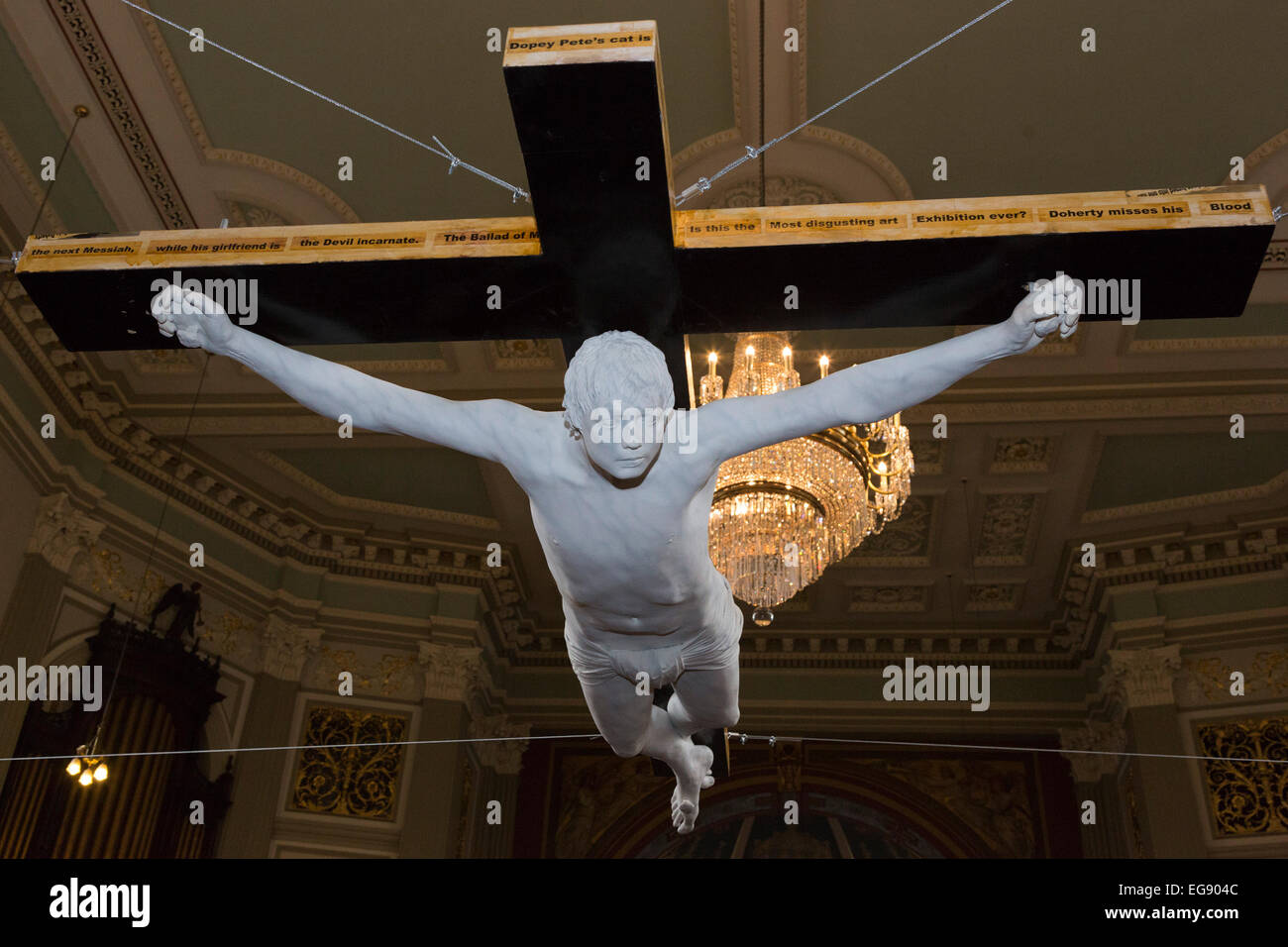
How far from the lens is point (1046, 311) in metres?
1.90

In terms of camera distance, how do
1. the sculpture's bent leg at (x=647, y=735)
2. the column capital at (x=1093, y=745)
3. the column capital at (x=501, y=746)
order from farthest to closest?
the column capital at (x=501, y=746)
the column capital at (x=1093, y=745)
the sculpture's bent leg at (x=647, y=735)

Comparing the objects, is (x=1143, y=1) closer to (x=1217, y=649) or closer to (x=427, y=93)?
(x=427, y=93)

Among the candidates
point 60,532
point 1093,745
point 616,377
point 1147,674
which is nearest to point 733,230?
point 616,377

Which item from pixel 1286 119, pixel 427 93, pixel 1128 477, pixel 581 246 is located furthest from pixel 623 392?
pixel 1128 477

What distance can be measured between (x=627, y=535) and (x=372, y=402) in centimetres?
54

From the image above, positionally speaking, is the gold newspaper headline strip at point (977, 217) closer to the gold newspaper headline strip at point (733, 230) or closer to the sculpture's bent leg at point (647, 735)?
the gold newspaper headline strip at point (733, 230)

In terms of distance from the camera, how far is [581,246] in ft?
6.59

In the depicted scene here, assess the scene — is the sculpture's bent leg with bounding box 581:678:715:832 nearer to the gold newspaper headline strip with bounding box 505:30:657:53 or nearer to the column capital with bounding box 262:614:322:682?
the gold newspaper headline strip with bounding box 505:30:657:53

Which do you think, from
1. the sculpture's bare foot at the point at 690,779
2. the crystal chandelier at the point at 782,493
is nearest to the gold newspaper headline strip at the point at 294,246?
the sculpture's bare foot at the point at 690,779

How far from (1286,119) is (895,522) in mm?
4055

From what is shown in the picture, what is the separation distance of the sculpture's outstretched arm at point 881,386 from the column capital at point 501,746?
7654 mm

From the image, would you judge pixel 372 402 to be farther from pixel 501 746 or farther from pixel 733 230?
pixel 501 746

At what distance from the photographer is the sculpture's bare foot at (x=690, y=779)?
8.98 ft

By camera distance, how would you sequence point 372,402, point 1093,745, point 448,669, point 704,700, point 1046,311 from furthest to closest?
point 1093,745
point 448,669
point 704,700
point 372,402
point 1046,311
